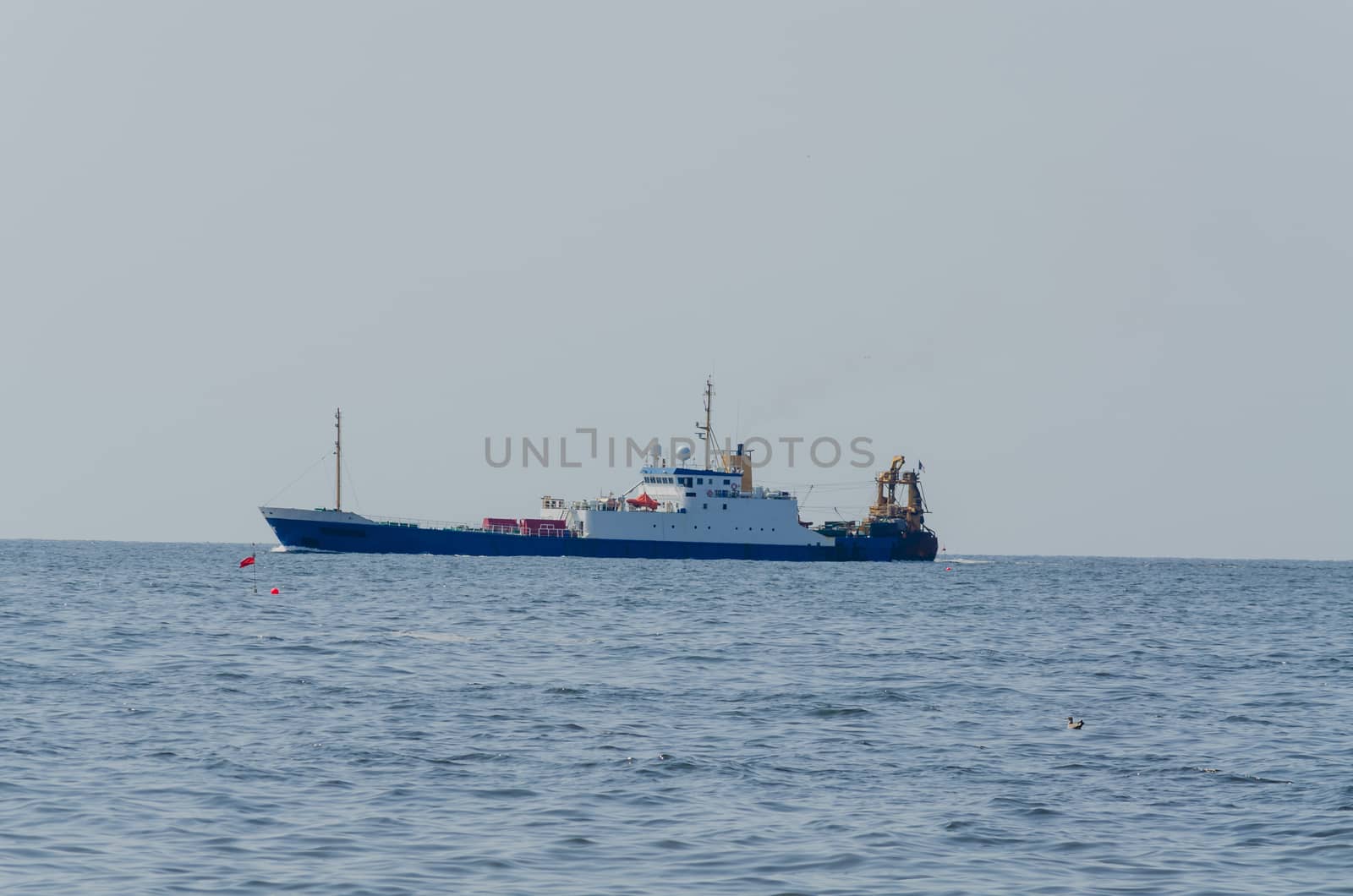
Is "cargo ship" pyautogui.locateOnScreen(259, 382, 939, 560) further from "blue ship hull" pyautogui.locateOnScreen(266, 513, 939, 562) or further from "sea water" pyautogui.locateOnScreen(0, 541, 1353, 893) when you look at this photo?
"sea water" pyautogui.locateOnScreen(0, 541, 1353, 893)

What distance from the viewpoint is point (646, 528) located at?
111 meters

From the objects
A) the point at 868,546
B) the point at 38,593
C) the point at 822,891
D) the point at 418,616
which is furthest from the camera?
the point at 868,546

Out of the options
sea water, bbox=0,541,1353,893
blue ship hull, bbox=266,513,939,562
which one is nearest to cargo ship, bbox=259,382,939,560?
blue ship hull, bbox=266,513,939,562

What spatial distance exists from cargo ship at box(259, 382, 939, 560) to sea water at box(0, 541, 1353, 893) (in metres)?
64.0

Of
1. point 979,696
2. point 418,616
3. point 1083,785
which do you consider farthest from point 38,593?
point 1083,785

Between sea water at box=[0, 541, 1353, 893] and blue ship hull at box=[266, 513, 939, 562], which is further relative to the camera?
blue ship hull at box=[266, 513, 939, 562]

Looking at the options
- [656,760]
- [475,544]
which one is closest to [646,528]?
[475,544]

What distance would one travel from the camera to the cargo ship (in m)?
108

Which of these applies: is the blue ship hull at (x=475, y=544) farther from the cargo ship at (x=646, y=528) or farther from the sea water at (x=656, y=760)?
the sea water at (x=656, y=760)

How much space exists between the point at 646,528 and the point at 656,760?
91.2 meters

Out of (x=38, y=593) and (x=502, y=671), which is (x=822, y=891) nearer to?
(x=502, y=671)

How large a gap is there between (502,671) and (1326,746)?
15.4 m

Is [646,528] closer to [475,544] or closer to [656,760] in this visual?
[475,544]

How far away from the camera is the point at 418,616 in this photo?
4538cm
